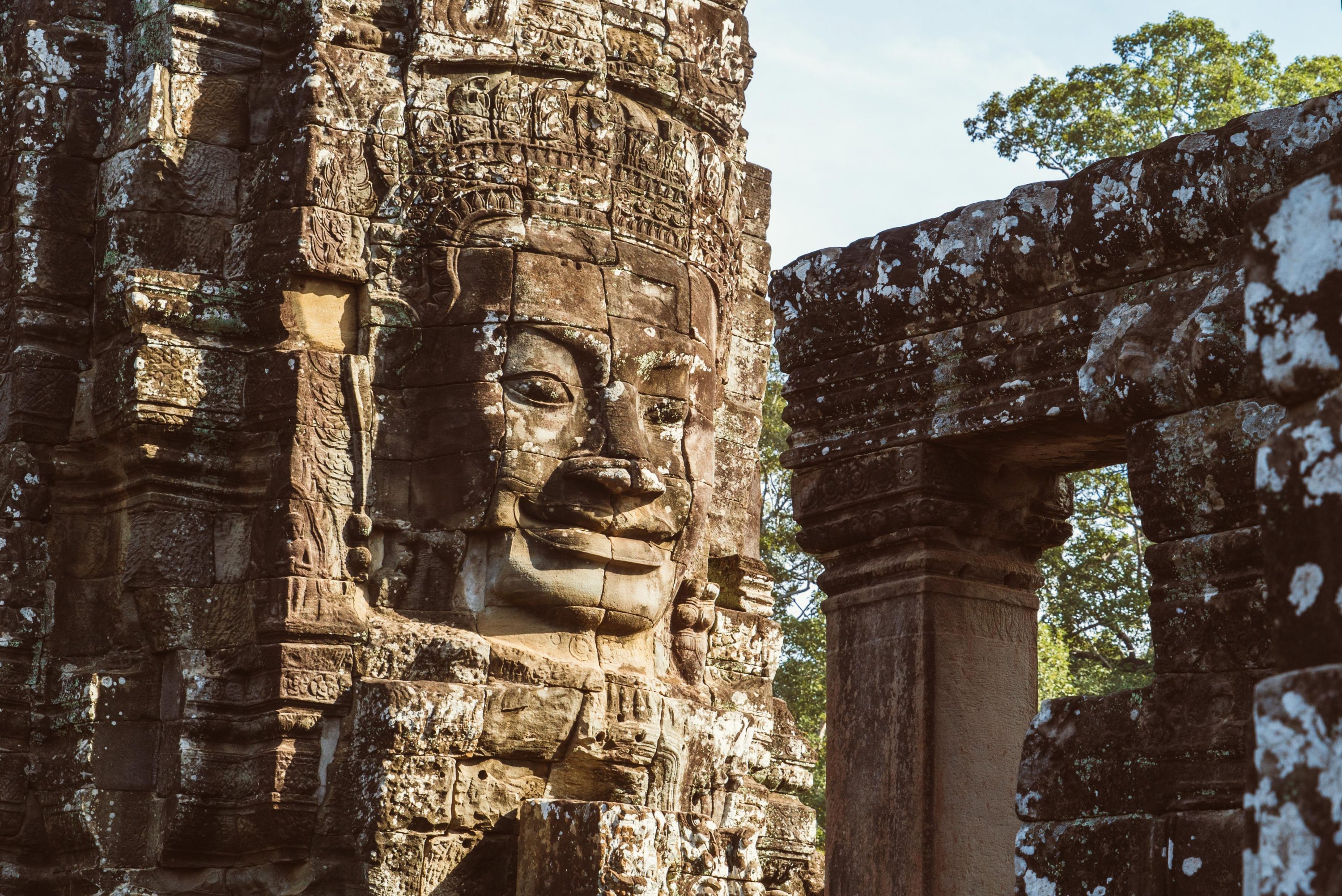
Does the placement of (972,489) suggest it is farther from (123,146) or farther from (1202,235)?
(123,146)

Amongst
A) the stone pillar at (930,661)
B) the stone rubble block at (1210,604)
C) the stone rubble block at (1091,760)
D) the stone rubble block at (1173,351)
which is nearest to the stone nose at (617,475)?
the stone pillar at (930,661)

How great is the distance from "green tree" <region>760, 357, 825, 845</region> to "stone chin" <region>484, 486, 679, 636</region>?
10883 mm

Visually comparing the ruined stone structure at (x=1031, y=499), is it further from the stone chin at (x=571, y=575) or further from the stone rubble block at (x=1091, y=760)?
the stone chin at (x=571, y=575)

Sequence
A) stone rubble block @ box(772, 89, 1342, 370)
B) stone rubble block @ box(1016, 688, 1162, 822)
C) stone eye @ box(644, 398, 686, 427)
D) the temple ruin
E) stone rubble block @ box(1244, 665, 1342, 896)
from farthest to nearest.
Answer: stone eye @ box(644, 398, 686, 427) → the temple ruin → stone rubble block @ box(772, 89, 1342, 370) → stone rubble block @ box(1016, 688, 1162, 822) → stone rubble block @ box(1244, 665, 1342, 896)

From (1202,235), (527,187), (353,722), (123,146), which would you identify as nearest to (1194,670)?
(1202,235)

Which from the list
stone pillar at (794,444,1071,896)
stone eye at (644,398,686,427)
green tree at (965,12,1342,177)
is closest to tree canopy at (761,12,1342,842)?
green tree at (965,12,1342,177)

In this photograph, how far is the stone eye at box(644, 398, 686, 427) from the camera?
9383 millimetres

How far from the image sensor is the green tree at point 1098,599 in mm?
18750

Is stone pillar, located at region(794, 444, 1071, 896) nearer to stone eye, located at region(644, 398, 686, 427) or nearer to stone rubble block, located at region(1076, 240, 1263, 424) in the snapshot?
stone rubble block, located at region(1076, 240, 1263, 424)

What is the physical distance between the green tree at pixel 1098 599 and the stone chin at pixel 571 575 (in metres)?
9.89

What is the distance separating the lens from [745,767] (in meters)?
9.90

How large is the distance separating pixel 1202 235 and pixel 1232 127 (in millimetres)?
234

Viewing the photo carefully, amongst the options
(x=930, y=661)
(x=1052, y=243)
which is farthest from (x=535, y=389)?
(x=1052, y=243)

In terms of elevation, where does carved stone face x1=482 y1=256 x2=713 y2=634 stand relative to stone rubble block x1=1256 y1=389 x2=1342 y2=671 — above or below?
above
